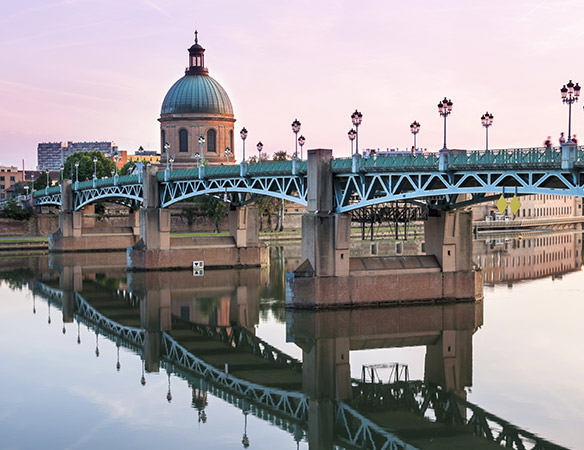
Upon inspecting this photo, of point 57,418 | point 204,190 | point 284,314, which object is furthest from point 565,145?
point 204,190

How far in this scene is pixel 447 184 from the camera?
44938 millimetres

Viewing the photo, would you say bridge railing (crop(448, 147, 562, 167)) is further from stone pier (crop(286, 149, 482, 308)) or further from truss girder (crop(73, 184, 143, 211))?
truss girder (crop(73, 184, 143, 211))

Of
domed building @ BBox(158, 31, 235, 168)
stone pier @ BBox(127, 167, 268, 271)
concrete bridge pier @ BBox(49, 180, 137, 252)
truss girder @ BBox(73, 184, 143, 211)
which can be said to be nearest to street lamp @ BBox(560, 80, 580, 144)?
stone pier @ BBox(127, 167, 268, 271)

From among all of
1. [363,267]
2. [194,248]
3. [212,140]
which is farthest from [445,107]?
[212,140]

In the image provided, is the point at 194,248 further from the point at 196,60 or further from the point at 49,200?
the point at 196,60

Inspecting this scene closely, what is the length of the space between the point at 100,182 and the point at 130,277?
2661cm

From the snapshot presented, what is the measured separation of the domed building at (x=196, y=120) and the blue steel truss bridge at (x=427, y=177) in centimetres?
5326

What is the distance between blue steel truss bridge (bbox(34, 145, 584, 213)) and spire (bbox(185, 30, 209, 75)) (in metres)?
60.2

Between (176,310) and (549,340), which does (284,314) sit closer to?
(176,310)

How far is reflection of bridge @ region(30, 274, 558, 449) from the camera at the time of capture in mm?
29312

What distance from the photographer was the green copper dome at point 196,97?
12350 centimetres

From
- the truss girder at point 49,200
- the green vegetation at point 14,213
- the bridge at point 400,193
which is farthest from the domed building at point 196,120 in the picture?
the bridge at point 400,193

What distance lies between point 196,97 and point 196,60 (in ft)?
29.1

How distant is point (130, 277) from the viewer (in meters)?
70.8
